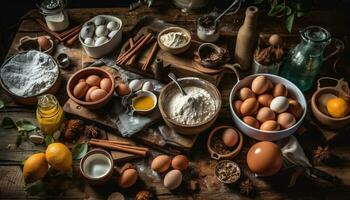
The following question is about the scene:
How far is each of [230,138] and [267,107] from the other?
19 centimetres

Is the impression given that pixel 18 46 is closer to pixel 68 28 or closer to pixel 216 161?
pixel 68 28

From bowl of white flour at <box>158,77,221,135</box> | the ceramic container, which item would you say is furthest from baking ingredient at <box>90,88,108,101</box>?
the ceramic container

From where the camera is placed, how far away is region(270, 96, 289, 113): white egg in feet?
4.76

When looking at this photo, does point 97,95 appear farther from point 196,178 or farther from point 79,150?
point 196,178

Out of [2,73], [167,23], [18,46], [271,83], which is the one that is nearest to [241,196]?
[271,83]

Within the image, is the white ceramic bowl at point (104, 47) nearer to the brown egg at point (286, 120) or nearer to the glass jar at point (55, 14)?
the glass jar at point (55, 14)

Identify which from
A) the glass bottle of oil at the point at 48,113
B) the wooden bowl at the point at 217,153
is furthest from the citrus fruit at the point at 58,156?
the wooden bowl at the point at 217,153

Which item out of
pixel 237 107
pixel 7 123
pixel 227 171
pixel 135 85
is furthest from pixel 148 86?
pixel 7 123

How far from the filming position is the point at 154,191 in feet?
4.57

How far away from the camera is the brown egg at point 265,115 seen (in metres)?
1.44

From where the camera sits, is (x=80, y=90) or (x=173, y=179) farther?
(x=80, y=90)

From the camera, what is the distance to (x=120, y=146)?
4.87 feet

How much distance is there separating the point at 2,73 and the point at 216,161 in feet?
3.10

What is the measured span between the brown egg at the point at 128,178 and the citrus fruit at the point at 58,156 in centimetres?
20
